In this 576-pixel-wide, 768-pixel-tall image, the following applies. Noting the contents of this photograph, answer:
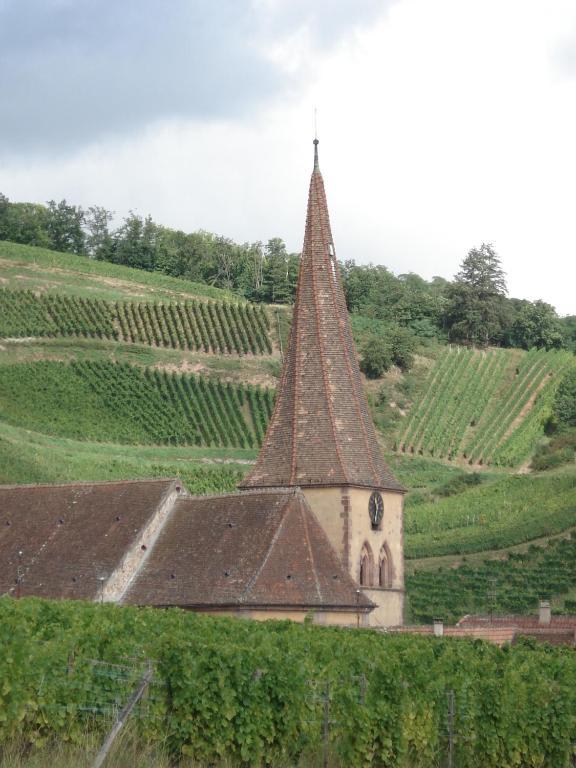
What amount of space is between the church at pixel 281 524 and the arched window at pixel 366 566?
4 centimetres

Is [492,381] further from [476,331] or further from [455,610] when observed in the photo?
[455,610]

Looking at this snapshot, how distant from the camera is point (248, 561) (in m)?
35.8

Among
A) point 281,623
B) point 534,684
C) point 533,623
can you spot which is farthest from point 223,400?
point 534,684

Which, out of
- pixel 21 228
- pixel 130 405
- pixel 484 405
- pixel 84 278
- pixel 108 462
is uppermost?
pixel 21 228

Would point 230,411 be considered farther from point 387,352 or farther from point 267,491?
point 267,491

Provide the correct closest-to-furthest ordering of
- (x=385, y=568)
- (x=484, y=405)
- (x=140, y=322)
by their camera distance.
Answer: (x=385, y=568) < (x=484, y=405) < (x=140, y=322)

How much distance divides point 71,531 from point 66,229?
114105 mm

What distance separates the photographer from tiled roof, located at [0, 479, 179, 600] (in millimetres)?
37781

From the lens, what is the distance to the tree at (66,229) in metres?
150

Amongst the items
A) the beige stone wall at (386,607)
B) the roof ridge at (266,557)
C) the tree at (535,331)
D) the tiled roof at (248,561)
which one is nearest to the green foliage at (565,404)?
the tree at (535,331)

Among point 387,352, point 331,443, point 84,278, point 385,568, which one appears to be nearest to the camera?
point 331,443

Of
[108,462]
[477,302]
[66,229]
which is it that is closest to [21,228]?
[66,229]

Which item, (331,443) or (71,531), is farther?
(71,531)

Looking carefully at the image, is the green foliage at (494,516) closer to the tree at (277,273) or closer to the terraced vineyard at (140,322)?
the terraced vineyard at (140,322)
